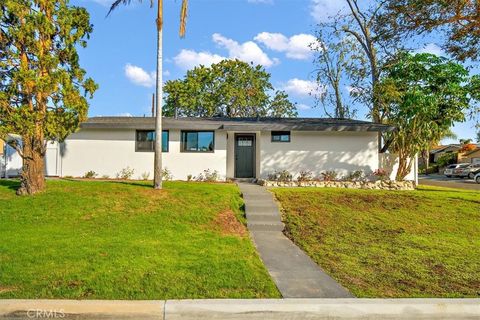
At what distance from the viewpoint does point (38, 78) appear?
10039mm

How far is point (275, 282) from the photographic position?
5.40 meters

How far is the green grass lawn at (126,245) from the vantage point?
4920 millimetres

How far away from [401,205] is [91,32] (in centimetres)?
1040

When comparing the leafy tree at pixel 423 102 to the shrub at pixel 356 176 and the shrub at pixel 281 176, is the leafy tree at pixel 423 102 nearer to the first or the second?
the shrub at pixel 356 176

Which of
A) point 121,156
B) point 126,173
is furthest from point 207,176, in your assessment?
point 121,156

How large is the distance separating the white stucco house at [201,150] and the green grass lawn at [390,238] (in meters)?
3.61

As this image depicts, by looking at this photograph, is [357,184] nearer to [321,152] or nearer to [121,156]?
[321,152]

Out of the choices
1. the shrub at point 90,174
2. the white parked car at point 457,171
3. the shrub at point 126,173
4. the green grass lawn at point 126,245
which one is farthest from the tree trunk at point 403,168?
the white parked car at point 457,171

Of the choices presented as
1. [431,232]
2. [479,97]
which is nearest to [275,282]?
[431,232]

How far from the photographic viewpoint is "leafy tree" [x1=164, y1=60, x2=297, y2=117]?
34750 mm

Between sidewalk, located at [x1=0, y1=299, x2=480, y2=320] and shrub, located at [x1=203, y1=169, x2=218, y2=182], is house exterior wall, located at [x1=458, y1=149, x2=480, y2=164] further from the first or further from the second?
sidewalk, located at [x1=0, y1=299, x2=480, y2=320]

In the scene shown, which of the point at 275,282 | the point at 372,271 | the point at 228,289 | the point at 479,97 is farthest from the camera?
the point at 479,97

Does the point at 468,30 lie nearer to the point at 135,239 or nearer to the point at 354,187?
the point at 354,187

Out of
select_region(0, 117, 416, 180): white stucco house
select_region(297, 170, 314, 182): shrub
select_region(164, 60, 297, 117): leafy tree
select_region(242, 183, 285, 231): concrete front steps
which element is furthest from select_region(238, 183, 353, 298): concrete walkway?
select_region(164, 60, 297, 117): leafy tree
